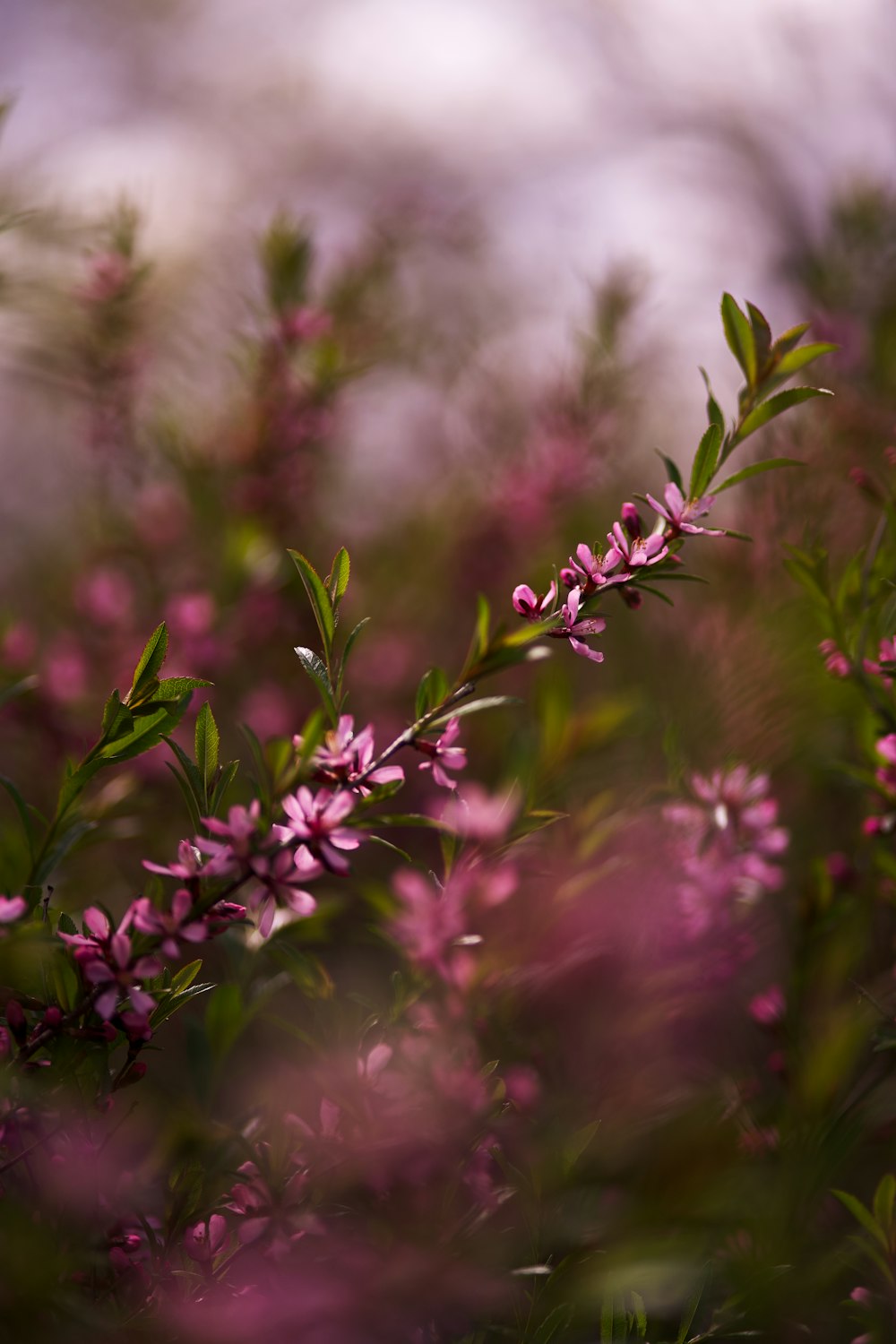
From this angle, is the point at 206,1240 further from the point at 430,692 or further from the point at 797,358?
the point at 797,358

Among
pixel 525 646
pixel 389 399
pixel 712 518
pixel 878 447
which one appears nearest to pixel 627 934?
pixel 525 646

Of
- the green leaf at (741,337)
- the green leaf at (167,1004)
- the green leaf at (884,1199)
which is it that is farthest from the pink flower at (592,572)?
the green leaf at (884,1199)

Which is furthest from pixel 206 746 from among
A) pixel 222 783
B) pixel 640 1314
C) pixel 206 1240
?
pixel 640 1314

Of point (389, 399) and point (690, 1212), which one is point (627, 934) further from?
point (389, 399)

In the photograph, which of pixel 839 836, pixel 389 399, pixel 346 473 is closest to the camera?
pixel 839 836

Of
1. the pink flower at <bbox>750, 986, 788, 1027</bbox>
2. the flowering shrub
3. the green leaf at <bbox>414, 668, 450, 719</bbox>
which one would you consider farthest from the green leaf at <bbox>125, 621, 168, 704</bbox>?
the pink flower at <bbox>750, 986, 788, 1027</bbox>

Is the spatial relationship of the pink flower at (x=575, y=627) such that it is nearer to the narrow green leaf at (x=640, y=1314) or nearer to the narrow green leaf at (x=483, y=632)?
the narrow green leaf at (x=483, y=632)

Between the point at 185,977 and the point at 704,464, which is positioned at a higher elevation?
the point at 704,464
